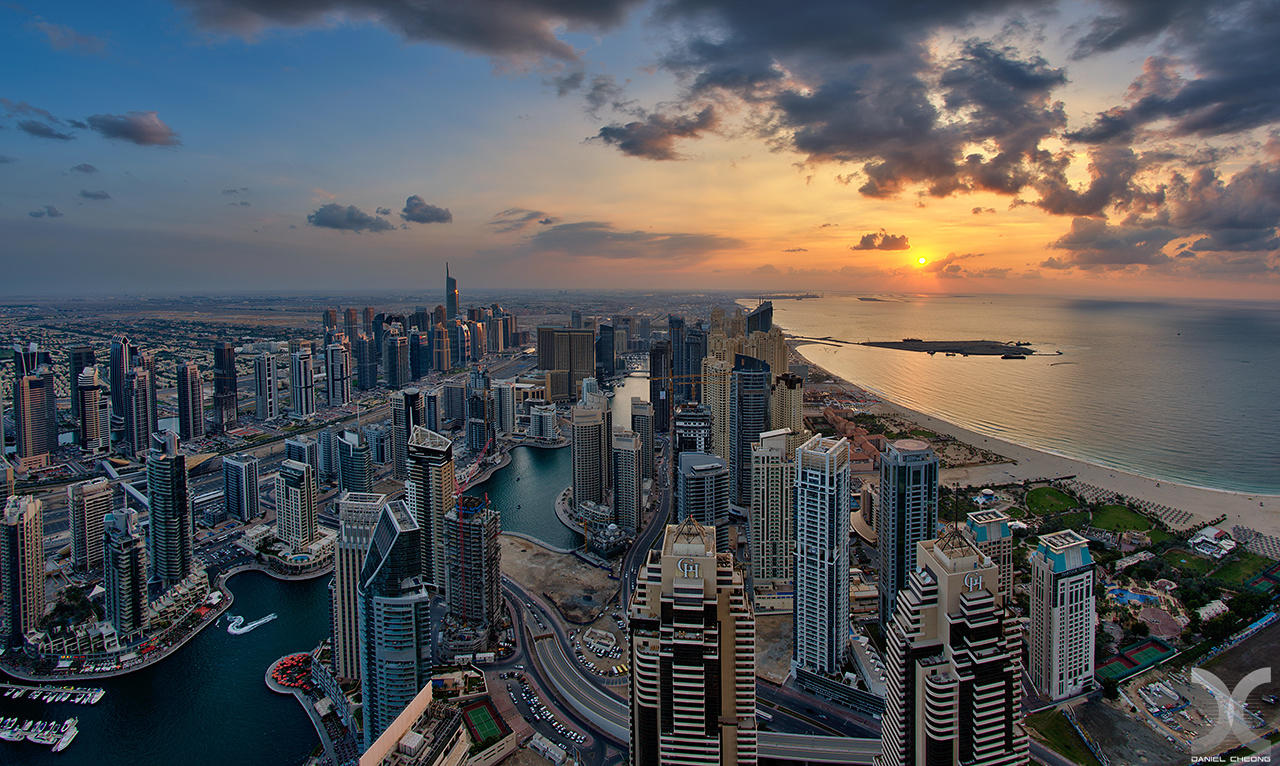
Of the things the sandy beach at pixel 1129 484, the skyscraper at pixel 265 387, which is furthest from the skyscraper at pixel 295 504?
the sandy beach at pixel 1129 484

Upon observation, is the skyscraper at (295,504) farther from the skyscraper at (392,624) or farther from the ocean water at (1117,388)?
the ocean water at (1117,388)

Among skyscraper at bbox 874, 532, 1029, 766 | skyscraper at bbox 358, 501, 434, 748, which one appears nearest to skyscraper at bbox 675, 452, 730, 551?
skyscraper at bbox 358, 501, 434, 748

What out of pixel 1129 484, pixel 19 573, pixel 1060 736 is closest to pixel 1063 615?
pixel 1060 736

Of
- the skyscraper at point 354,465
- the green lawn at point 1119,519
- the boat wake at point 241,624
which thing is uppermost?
the skyscraper at point 354,465

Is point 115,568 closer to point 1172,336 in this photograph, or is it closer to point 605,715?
point 605,715

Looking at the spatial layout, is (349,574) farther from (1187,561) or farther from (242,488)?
(1187,561)

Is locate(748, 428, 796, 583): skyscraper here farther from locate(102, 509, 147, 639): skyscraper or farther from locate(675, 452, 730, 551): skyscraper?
locate(102, 509, 147, 639): skyscraper
